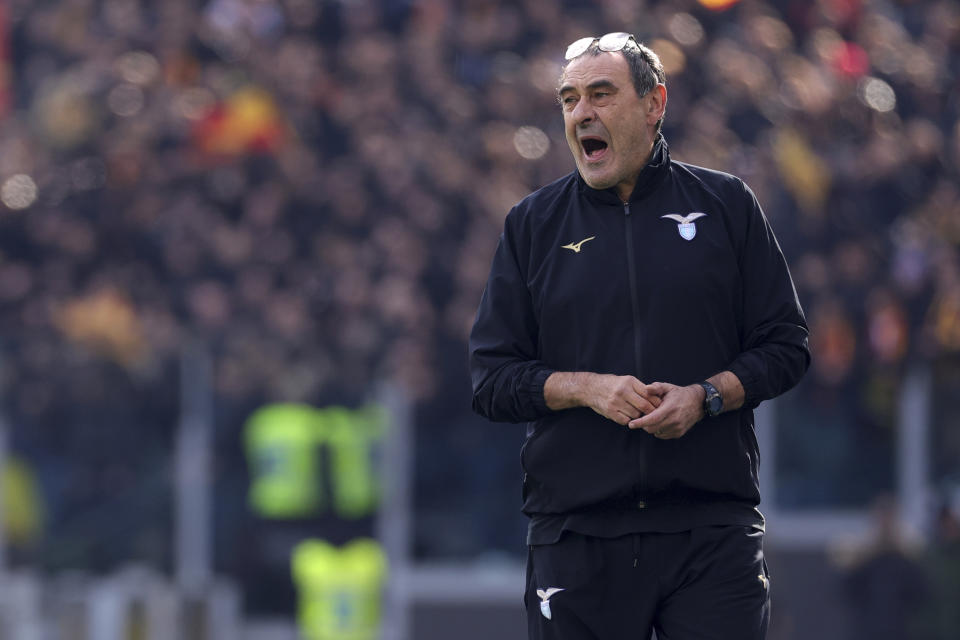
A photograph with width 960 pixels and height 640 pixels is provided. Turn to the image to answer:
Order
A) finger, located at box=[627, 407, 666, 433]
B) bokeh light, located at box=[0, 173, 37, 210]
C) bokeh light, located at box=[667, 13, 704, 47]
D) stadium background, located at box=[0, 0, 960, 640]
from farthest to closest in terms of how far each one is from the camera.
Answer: bokeh light, located at box=[0, 173, 37, 210]
bokeh light, located at box=[667, 13, 704, 47]
stadium background, located at box=[0, 0, 960, 640]
finger, located at box=[627, 407, 666, 433]

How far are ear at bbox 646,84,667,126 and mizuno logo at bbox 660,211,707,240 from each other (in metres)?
0.23

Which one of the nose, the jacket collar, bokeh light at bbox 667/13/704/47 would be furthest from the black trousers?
bokeh light at bbox 667/13/704/47

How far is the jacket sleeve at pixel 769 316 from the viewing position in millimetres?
3947

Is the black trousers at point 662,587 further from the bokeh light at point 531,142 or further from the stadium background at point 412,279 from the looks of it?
the bokeh light at point 531,142

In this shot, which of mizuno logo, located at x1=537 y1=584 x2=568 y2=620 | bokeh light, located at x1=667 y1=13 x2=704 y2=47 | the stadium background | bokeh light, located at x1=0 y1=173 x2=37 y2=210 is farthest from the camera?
bokeh light, located at x1=0 y1=173 x2=37 y2=210

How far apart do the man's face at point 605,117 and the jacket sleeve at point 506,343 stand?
0.27 metres

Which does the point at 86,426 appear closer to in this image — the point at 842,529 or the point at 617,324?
the point at 842,529

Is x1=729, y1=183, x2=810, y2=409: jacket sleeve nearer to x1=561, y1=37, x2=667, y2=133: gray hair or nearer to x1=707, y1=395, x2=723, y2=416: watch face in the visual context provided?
x1=707, y1=395, x2=723, y2=416: watch face

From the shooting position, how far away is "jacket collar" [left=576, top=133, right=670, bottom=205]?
4.05 metres

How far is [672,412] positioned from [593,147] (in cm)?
69

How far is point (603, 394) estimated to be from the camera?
12.5ft

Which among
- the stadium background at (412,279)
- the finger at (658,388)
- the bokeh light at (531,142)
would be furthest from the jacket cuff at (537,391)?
the bokeh light at (531,142)

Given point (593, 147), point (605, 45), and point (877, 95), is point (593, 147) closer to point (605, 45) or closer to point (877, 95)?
point (605, 45)

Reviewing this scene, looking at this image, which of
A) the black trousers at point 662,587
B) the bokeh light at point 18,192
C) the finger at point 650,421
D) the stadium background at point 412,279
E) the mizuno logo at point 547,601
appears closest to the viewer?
the finger at point 650,421
